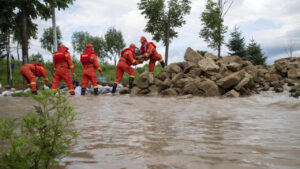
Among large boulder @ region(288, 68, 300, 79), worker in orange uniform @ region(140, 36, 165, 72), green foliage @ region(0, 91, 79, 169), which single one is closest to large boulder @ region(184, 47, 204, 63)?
worker in orange uniform @ region(140, 36, 165, 72)

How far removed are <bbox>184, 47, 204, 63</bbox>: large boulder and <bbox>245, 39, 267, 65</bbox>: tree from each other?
8575mm

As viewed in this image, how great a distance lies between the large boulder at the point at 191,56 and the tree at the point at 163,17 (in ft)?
37.9

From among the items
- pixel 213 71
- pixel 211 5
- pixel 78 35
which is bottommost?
pixel 213 71

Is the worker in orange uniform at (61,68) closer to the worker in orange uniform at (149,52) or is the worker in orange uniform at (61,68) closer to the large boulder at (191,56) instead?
the worker in orange uniform at (149,52)

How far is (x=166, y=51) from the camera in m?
21.7

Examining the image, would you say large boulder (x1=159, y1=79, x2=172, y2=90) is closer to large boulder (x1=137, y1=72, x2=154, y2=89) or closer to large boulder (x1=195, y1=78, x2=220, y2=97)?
large boulder (x1=137, y1=72, x2=154, y2=89)

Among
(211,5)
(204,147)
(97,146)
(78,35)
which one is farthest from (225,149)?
(78,35)

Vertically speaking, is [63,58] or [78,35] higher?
[78,35]

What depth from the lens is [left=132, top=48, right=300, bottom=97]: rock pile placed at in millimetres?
7773

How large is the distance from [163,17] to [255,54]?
9935mm

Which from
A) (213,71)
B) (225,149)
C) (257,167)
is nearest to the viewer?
(257,167)

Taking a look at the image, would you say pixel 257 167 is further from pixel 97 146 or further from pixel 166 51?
pixel 166 51

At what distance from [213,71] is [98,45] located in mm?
50560

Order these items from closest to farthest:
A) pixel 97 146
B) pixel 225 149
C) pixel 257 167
Result: pixel 257 167, pixel 225 149, pixel 97 146
